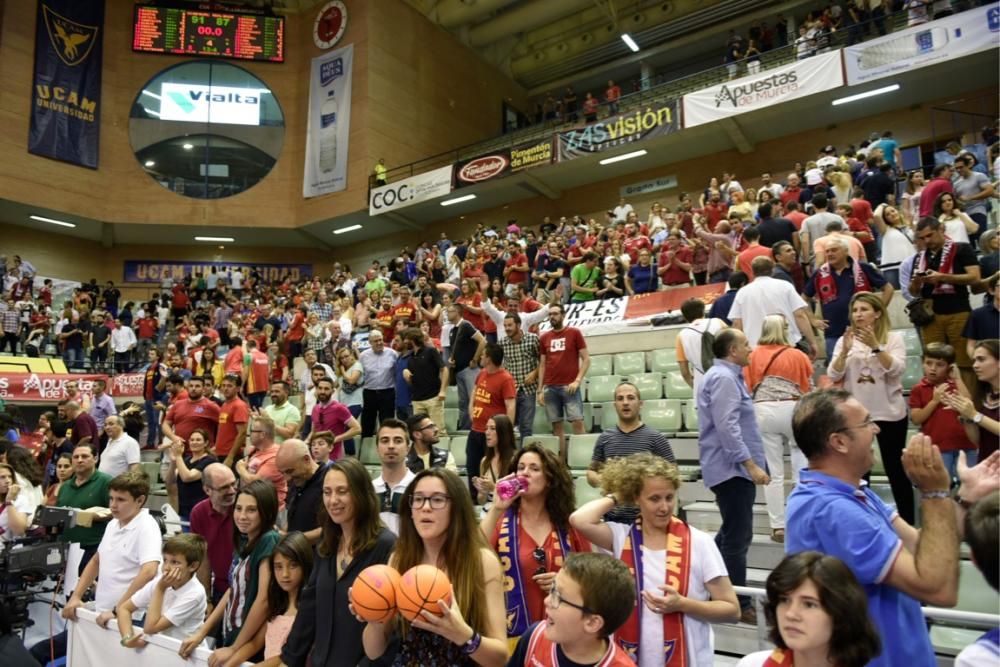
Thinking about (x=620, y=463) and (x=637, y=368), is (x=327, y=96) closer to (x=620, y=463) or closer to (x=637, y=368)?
(x=637, y=368)

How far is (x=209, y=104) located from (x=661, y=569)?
77.4 feet

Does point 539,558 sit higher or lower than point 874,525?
lower

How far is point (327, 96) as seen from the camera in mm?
21750

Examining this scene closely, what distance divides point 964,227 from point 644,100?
13.9 meters

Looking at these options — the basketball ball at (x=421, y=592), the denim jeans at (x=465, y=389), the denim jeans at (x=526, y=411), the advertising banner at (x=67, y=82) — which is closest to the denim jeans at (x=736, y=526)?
the basketball ball at (x=421, y=592)

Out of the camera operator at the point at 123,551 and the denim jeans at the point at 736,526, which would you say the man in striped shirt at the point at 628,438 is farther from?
the camera operator at the point at 123,551

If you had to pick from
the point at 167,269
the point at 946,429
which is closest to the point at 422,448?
the point at 946,429

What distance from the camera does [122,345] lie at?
16.4 meters

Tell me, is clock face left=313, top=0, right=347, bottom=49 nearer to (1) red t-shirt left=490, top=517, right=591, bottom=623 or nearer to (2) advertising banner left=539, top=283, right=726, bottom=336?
(2) advertising banner left=539, top=283, right=726, bottom=336

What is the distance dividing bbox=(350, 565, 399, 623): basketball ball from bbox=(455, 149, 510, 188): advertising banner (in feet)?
55.8

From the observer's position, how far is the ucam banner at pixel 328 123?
69.5 feet

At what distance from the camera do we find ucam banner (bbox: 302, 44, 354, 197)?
69.5ft

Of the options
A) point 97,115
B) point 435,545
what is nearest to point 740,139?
point 435,545

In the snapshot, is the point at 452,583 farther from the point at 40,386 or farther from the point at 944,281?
the point at 40,386
